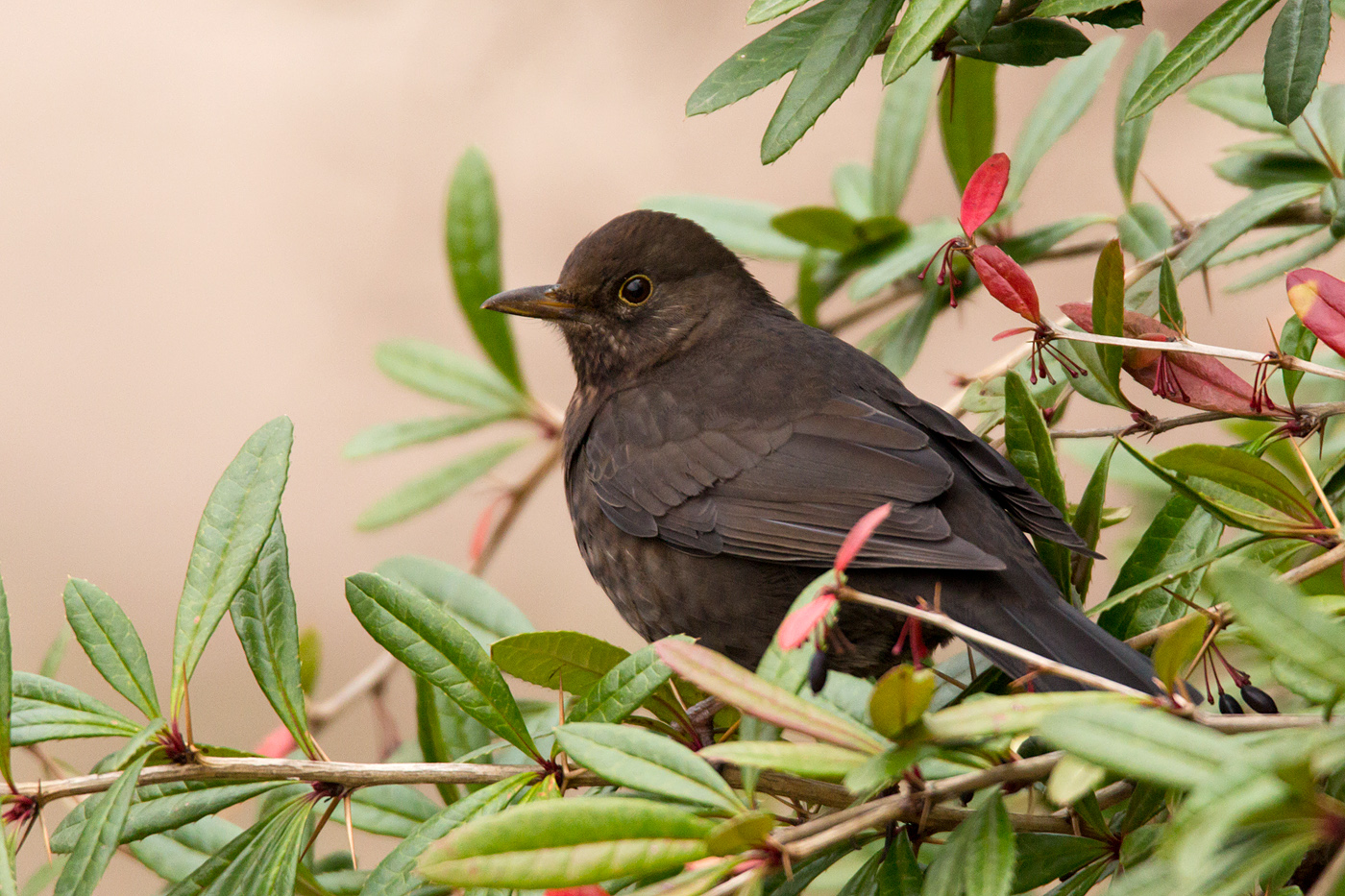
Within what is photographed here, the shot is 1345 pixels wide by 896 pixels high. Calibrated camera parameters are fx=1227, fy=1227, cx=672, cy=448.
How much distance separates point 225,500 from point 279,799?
56 cm

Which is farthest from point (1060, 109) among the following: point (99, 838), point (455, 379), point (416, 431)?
point (99, 838)

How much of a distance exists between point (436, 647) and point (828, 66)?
115cm

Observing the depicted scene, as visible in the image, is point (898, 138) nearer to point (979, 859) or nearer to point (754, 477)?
point (754, 477)

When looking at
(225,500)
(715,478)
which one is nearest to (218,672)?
(715,478)

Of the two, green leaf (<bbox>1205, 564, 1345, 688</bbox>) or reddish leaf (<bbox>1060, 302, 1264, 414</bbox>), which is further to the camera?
reddish leaf (<bbox>1060, 302, 1264, 414</bbox>)

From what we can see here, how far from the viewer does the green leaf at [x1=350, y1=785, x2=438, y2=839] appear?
8.27 ft

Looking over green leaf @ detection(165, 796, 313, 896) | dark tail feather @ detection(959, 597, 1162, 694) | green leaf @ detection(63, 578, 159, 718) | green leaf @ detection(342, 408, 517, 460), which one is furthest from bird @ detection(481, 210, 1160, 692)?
green leaf @ detection(63, 578, 159, 718)

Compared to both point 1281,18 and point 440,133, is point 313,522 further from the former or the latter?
point 1281,18

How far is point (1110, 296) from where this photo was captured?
200cm

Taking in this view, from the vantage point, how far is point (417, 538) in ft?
23.6

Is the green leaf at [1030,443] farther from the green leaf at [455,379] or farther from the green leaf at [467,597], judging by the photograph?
the green leaf at [455,379]

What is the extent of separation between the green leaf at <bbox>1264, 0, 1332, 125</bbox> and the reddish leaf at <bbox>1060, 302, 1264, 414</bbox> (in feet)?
1.29

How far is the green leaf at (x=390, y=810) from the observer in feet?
8.27

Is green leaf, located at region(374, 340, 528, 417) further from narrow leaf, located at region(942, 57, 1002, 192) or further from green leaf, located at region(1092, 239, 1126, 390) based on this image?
green leaf, located at region(1092, 239, 1126, 390)
